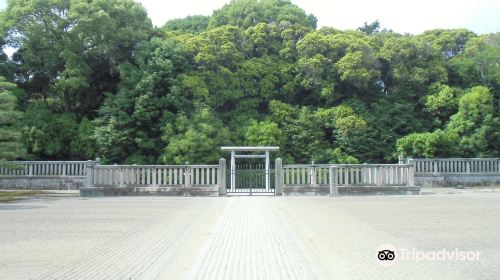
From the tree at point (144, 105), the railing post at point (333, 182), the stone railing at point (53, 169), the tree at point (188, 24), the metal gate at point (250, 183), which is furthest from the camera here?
the tree at point (188, 24)

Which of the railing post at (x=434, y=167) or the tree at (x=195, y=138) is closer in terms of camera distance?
the tree at (x=195, y=138)

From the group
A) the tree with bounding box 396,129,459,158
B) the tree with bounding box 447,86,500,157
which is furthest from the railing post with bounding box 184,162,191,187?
the tree with bounding box 447,86,500,157

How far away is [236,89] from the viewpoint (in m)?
29.6

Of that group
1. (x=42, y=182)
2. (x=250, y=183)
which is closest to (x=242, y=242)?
(x=250, y=183)

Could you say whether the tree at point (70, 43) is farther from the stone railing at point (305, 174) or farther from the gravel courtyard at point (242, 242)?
the gravel courtyard at point (242, 242)

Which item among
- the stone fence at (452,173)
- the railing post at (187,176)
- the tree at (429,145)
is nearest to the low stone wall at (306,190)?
the railing post at (187,176)

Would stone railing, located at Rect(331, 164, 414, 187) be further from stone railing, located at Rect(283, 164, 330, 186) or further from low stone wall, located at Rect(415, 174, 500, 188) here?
low stone wall, located at Rect(415, 174, 500, 188)

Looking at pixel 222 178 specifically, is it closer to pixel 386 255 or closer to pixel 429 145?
pixel 386 255

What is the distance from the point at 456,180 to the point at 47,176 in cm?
2123

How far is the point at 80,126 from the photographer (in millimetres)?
27797

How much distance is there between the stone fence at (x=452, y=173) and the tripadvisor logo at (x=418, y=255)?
1963cm

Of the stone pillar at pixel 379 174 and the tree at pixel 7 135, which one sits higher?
the tree at pixel 7 135

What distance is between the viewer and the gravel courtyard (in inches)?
237

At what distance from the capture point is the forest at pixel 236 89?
2686 cm
